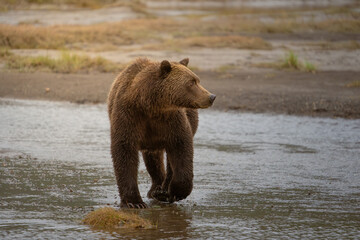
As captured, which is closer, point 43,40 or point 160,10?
point 43,40

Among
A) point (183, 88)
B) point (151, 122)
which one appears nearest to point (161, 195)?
point (151, 122)

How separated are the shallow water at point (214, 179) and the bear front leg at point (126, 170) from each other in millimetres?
193

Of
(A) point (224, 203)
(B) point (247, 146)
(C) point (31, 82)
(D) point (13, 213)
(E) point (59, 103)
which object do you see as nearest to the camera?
(D) point (13, 213)

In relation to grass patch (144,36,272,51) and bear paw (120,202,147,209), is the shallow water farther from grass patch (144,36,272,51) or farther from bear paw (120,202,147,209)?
grass patch (144,36,272,51)

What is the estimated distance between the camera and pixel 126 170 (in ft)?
22.8

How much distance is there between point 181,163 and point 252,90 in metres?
9.37

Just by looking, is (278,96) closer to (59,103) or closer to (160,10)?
(59,103)

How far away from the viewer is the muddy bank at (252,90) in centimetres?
1469

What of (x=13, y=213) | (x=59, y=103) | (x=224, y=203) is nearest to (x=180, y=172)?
(x=224, y=203)

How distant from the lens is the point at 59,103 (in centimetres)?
1524

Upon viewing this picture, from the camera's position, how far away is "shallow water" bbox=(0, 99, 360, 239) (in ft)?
21.3

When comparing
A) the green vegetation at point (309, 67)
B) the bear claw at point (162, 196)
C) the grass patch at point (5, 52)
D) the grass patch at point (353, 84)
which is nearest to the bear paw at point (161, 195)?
the bear claw at point (162, 196)

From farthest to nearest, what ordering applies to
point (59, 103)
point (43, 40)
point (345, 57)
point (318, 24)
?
point (318, 24) → point (43, 40) → point (345, 57) → point (59, 103)

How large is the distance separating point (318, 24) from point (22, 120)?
22.1 meters
